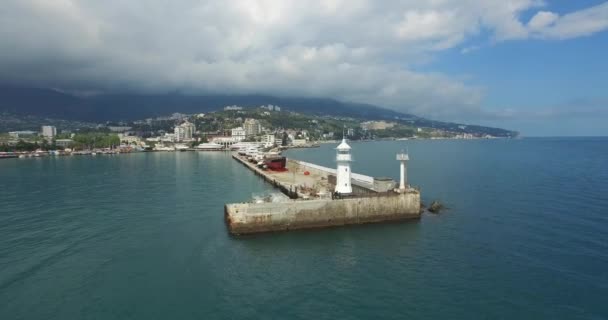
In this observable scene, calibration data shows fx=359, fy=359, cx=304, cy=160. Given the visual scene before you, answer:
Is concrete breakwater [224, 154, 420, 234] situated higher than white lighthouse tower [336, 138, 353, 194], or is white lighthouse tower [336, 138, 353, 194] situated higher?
white lighthouse tower [336, 138, 353, 194]

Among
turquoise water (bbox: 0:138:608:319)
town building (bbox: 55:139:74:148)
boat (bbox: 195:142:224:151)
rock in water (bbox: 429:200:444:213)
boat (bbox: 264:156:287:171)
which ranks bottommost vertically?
Result: turquoise water (bbox: 0:138:608:319)

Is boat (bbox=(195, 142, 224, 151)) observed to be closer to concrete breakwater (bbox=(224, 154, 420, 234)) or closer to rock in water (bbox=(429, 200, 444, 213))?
concrete breakwater (bbox=(224, 154, 420, 234))

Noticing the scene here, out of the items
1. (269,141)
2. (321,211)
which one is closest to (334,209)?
(321,211)

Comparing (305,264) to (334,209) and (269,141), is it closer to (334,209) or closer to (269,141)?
(334,209)

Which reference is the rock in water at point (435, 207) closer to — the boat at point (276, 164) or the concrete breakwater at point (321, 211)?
the concrete breakwater at point (321, 211)

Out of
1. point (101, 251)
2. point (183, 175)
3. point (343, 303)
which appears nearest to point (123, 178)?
point (183, 175)

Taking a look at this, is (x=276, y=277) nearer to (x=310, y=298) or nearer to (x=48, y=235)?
(x=310, y=298)

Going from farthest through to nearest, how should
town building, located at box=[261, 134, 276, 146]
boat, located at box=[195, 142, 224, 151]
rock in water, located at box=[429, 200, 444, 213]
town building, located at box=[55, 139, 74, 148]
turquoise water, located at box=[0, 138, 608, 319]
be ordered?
town building, located at box=[261, 134, 276, 146], boat, located at box=[195, 142, 224, 151], town building, located at box=[55, 139, 74, 148], rock in water, located at box=[429, 200, 444, 213], turquoise water, located at box=[0, 138, 608, 319]

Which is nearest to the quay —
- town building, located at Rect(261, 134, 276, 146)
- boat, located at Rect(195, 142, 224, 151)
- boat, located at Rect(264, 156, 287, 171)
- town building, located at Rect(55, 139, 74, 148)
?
boat, located at Rect(264, 156, 287, 171)
